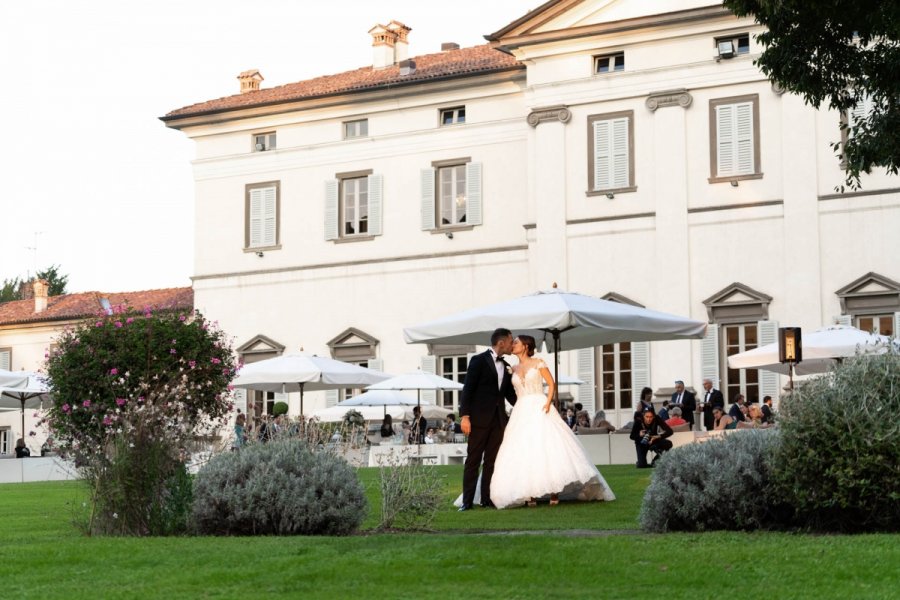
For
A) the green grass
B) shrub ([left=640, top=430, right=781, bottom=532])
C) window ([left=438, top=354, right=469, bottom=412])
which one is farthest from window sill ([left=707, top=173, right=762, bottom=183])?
the green grass

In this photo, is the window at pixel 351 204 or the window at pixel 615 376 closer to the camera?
the window at pixel 615 376

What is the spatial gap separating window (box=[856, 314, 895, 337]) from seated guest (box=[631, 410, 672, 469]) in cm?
989

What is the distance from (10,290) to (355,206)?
4871cm

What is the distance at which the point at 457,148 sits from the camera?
116 feet

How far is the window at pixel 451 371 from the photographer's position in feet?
114

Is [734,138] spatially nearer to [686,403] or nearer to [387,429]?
[686,403]

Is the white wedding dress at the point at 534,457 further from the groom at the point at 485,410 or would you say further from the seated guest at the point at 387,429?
the seated guest at the point at 387,429

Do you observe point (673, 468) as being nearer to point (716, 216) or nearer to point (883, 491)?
point (883, 491)

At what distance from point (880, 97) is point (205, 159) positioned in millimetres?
26177

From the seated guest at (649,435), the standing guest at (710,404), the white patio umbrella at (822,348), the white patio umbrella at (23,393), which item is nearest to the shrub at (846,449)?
the seated guest at (649,435)

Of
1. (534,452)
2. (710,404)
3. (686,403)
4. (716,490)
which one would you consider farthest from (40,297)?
(716,490)

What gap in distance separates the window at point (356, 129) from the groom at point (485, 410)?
903 inches

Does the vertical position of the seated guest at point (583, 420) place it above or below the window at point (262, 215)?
below

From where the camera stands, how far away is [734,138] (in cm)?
3080
